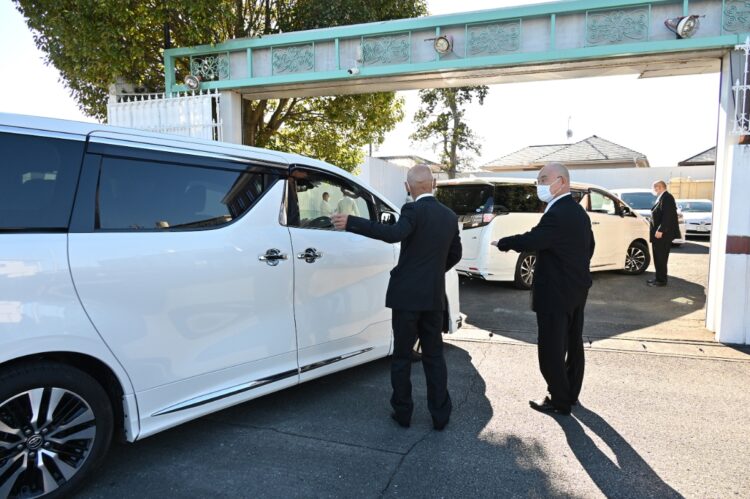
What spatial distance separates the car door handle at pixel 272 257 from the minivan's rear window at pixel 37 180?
1145mm

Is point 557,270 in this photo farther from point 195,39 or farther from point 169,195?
point 195,39

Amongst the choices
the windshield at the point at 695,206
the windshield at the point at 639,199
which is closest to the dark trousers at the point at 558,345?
the windshield at the point at 639,199

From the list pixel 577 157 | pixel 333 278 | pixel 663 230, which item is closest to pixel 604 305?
pixel 663 230

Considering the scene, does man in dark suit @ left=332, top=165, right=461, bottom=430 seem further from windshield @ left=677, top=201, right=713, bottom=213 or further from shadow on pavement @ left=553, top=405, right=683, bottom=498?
windshield @ left=677, top=201, right=713, bottom=213

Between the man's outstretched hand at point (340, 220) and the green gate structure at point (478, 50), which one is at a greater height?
the green gate structure at point (478, 50)

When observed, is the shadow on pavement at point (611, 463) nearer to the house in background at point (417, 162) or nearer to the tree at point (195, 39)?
the tree at point (195, 39)

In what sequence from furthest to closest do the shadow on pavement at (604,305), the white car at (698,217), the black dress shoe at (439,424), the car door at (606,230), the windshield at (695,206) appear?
the windshield at (695,206)
the white car at (698,217)
the car door at (606,230)
the shadow on pavement at (604,305)
the black dress shoe at (439,424)

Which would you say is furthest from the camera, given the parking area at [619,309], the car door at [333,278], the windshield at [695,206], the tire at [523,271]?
the windshield at [695,206]

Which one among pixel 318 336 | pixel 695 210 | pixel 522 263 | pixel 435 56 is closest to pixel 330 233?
pixel 318 336

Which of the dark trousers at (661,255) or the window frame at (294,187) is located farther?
the dark trousers at (661,255)

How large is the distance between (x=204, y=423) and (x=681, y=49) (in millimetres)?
5800

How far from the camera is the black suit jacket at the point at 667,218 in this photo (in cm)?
843

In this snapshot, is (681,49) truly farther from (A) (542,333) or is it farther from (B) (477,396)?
(B) (477,396)

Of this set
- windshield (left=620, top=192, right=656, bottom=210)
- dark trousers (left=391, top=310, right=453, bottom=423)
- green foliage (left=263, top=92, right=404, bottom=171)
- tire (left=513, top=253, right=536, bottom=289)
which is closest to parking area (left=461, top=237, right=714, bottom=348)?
tire (left=513, top=253, right=536, bottom=289)
